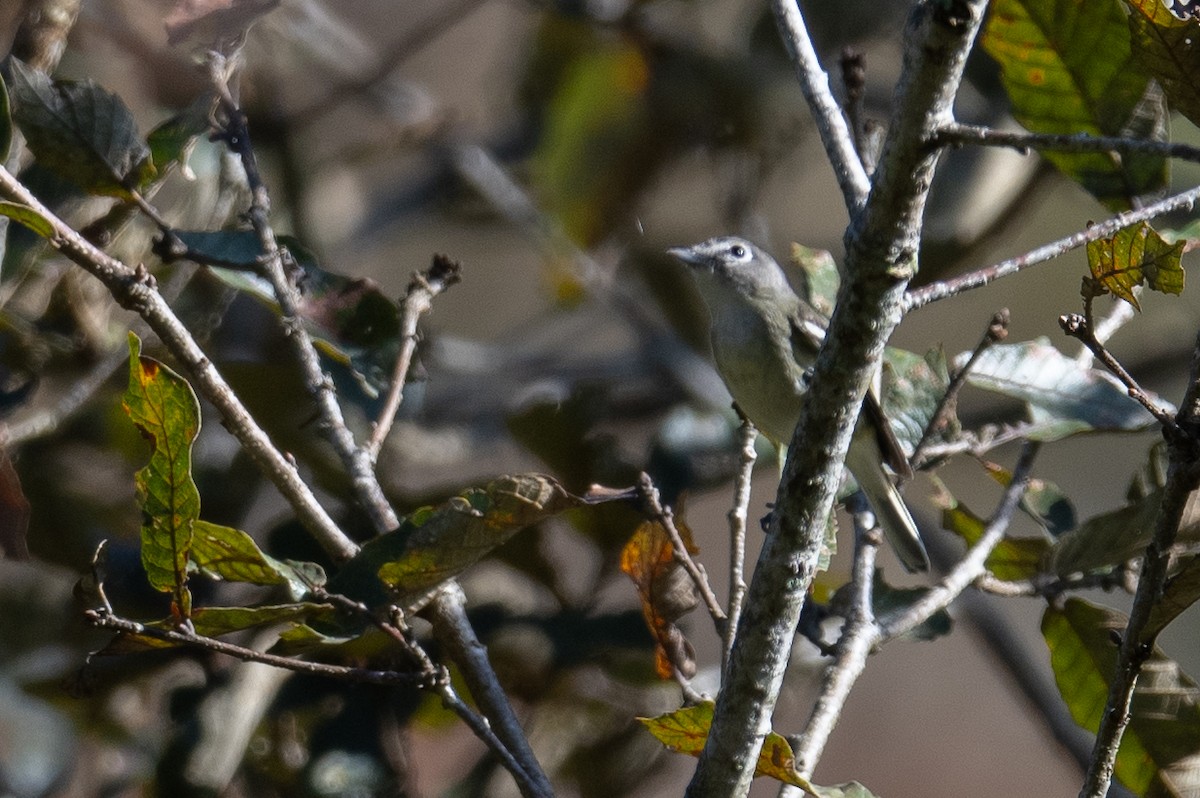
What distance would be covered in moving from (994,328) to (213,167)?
1.94m

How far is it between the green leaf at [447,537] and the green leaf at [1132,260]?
0.66 meters

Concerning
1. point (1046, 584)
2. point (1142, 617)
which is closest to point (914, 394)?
point (1046, 584)

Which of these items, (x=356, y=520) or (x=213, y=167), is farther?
(x=213, y=167)

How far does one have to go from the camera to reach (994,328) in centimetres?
174

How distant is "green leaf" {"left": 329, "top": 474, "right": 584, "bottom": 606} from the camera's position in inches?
57.6

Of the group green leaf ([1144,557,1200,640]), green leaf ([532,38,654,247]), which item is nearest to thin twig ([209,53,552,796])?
green leaf ([1144,557,1200,640])

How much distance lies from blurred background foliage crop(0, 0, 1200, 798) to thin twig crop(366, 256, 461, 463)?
8cm

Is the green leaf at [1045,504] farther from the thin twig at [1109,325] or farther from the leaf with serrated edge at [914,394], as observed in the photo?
the thin twig at [1109,325]

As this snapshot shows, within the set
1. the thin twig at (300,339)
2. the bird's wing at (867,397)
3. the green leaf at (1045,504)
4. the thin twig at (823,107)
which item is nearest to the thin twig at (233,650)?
the thin twig at (300,339)

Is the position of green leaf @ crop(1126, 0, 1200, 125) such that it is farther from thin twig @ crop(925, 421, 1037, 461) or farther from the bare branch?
thin twig @ crop(925, 421, 1037, 461)

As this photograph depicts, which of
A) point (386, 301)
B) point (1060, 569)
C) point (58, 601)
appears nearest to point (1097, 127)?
point (1060, 569)

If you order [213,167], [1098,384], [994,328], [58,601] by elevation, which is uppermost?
[213,167]

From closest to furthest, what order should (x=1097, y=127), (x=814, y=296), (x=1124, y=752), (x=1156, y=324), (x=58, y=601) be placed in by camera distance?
(x=1124, y=752) < (x=1097, y=127) < (x=814, y=296) < (x=58, y=601) < (x=1156, y=324)

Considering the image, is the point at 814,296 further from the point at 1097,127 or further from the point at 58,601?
the point at 58,601
